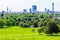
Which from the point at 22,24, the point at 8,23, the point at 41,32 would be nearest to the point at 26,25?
the point at 22,24

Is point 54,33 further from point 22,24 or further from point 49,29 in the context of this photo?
point 22,24

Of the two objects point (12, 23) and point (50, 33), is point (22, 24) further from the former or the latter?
point (50, 33)

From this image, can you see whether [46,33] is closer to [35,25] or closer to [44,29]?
[44,29]

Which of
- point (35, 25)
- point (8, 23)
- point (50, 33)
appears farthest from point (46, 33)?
point (8, 23)

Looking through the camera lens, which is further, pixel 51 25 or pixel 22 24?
pixel 22 24

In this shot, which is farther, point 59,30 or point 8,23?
point 8,23

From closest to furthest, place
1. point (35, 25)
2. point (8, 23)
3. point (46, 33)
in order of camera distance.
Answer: point (46, 33)
point (35, 25)
point (8, 23)

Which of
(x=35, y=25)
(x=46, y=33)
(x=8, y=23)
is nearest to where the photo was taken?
(x=46, y=33)
